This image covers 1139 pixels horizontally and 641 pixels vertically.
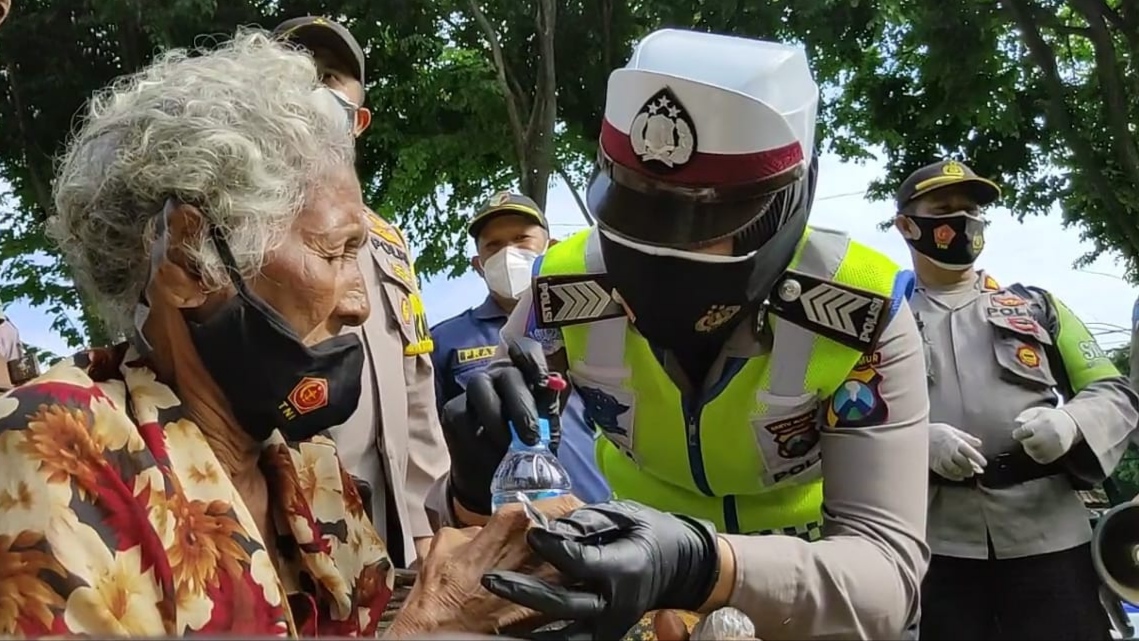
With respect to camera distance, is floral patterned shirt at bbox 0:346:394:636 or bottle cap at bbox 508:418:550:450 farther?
bottle cap at bbox 508:418:550:450

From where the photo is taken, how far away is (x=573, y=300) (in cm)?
238

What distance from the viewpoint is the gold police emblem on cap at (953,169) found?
15.2 feet

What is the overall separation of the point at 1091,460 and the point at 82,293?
3229 mm

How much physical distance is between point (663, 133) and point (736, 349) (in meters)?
0.46

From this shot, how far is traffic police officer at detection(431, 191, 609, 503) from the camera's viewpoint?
13.3 ft

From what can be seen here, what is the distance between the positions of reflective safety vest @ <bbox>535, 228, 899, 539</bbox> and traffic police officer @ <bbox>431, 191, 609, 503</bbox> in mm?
1211

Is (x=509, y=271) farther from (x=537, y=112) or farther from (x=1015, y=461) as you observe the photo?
(x=537, y=112)

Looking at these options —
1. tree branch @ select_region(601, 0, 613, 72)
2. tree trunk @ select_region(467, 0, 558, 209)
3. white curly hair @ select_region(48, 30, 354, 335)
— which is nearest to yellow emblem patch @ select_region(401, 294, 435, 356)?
white curly hair @ select_region(48, 30, 354, 335)

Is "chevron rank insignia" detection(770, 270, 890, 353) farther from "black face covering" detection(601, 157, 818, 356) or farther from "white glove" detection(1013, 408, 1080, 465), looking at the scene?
"white glove" detection(1013, 408, 1080, 465)

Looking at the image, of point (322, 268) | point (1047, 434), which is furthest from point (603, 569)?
point (1047, 434)

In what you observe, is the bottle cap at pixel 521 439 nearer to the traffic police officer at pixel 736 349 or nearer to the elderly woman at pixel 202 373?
the traffic police officer at pixel 736 349

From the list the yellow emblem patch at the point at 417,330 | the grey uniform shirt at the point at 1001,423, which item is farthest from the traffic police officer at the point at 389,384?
the grey uniform shirt at the point at 1001,423

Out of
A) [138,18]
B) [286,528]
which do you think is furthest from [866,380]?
[138,18]

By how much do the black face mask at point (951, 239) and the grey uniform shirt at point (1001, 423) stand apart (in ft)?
0.73
